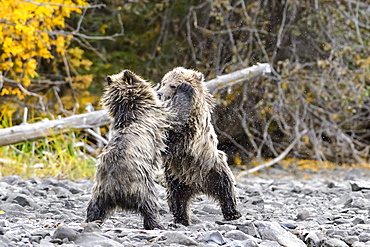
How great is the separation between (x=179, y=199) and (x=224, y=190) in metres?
0.39

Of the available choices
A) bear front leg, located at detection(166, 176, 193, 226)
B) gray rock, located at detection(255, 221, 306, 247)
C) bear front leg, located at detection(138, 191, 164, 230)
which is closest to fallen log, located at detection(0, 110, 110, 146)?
bear front leg, located at detection(166, 176, 193, 226)

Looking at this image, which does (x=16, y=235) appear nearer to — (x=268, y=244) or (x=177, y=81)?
(x=268, y=244)

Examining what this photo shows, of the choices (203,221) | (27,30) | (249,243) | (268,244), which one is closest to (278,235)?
(268,244)

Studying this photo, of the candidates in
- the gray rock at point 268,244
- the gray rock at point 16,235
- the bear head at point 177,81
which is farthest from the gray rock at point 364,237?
the gray rock at point 16,235

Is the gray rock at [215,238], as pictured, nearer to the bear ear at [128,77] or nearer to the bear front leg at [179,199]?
the bear front leg at [179,199]

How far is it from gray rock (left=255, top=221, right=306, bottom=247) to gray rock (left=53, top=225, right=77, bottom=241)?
127 cm

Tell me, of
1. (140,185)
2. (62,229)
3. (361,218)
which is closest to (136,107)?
(140,185)

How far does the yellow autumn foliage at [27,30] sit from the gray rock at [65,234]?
16.3ft

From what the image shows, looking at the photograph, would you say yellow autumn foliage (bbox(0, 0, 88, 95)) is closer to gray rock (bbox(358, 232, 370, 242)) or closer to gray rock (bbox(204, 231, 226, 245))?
gray rock (bbox(204, 231, 226, 245))

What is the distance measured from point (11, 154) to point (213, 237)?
223 inches

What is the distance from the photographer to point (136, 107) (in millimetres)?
3998

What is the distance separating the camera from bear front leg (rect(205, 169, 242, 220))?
4477 mm

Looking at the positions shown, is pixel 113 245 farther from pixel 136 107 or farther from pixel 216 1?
pixel 216 1

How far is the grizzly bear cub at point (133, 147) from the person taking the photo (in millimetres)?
3605
